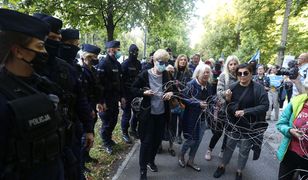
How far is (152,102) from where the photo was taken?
15.3 ft

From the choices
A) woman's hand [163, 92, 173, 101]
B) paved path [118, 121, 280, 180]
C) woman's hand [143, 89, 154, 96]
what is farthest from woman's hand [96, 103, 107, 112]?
woman's hand [163, 92, 173, 101]

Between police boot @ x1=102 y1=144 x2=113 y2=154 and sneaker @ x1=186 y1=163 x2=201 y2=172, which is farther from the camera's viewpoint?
police boot @ x1=102 y1=144 x2=113 y2=154

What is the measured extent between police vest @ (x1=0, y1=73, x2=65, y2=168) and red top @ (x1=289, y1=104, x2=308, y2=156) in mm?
2854

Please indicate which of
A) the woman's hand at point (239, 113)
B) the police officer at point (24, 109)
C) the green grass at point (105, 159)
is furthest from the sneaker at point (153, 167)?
the police officer at point (24, 109)

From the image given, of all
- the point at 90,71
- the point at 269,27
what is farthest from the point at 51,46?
the point at 269,27

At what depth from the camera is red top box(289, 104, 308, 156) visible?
11.1ft

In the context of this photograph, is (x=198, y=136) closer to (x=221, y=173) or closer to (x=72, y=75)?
(x=221, y=173)

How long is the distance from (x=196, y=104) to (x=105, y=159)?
7.00 ft

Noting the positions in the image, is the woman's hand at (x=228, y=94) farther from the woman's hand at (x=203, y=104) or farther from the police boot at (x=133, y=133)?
the police boot at (x=133, y=133)

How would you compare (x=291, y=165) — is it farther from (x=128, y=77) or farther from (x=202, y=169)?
(x=128, y=77)

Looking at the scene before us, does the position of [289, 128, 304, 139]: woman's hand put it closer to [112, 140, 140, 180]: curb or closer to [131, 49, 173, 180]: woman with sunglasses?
[131, 49, 173, 180]: woman with sunglasses

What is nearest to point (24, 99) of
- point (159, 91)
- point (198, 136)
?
point (159, 91)

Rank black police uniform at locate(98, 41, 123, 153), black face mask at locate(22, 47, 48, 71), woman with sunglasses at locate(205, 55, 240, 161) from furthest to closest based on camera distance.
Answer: black police uniform at locate(98, 41, 123, 153)
woman with sunglasses at locate(205, 55, 240, 161)
black face mask at locate(22, 47, 48, 71)

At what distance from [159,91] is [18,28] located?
9.97 feet
